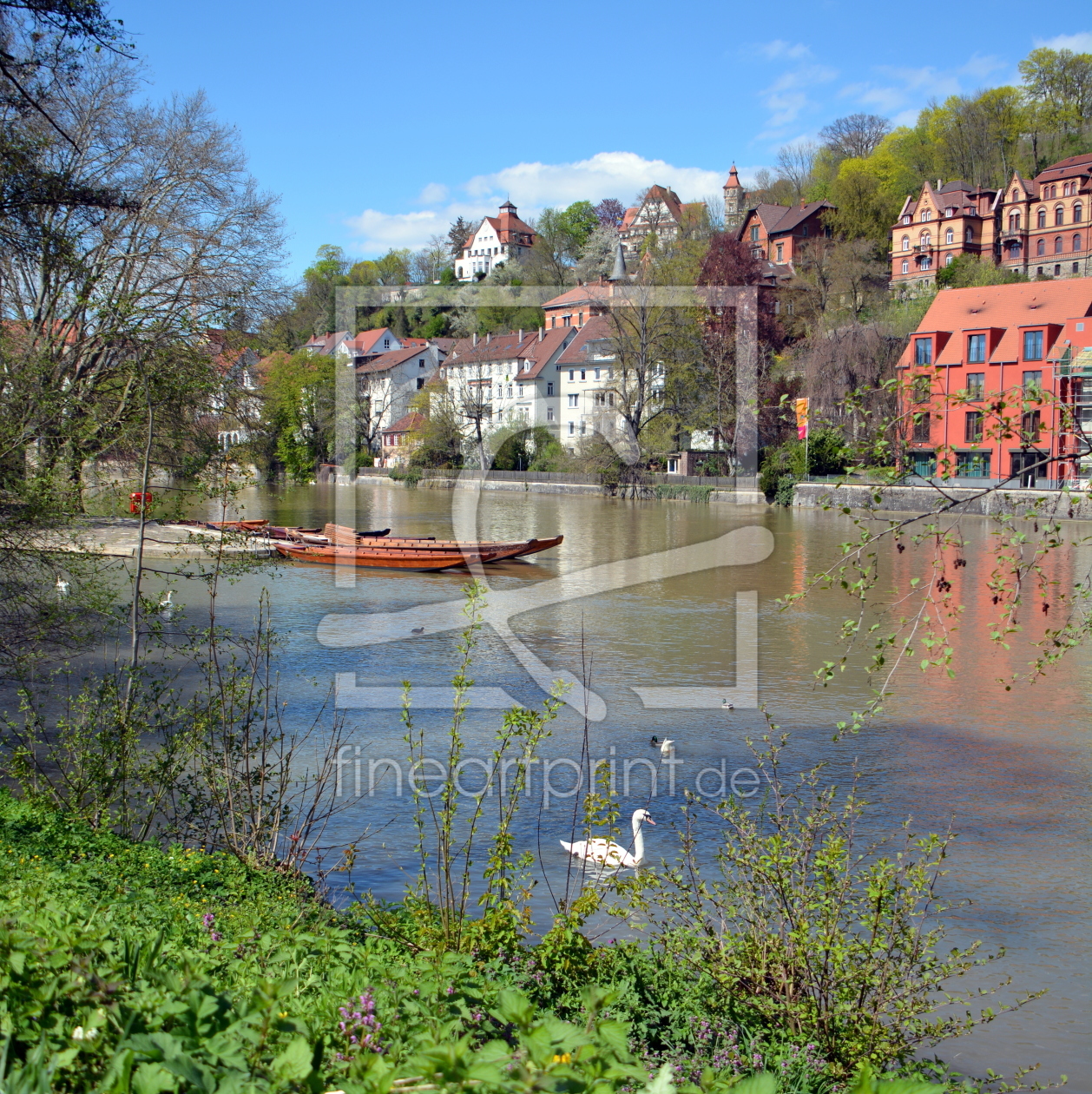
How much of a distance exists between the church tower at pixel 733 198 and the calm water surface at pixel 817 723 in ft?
262

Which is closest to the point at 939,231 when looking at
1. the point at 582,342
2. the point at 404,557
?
the point at 582,342

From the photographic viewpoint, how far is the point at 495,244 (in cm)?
11981

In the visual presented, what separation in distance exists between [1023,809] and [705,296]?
4651cm

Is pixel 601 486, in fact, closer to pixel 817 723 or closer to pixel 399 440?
pixel 399 440

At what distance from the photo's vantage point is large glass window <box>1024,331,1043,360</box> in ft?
141

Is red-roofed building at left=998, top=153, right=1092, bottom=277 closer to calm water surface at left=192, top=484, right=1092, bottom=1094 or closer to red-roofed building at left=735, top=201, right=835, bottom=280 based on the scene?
red-roofed building at left=735, top=201, right=835, bottom=280

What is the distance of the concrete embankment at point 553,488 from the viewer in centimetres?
4722

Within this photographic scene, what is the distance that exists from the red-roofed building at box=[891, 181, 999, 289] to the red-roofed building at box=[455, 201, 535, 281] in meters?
53.5

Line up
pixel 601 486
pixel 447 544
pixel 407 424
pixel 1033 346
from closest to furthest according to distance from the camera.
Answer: pixel 447 544 < pixel 1033 346 < pixel 601 486 < pixel 407 424

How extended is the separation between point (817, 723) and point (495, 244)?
114 metres

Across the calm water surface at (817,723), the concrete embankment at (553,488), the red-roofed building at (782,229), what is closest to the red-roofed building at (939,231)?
the red-roofed building at (782,229)

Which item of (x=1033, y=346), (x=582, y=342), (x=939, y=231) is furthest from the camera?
(x=939, y=231)

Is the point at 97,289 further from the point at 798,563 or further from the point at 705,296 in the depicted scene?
the point at 705,296

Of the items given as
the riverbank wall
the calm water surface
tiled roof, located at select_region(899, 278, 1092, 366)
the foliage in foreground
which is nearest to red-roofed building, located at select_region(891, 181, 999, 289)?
tiled roof, located at select_region(899, 278, 1092, 366)
